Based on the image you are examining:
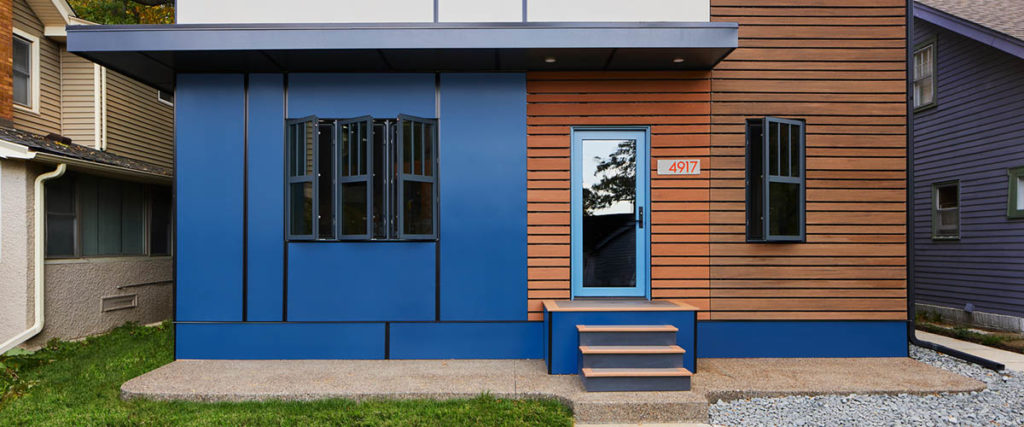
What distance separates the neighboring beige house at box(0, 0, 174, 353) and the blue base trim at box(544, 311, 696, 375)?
210 inches

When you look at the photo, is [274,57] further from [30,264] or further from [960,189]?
[960,189]

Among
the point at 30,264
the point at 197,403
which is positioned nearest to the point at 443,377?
the point at 197,403

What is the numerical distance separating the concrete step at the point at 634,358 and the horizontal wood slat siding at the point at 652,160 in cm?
91

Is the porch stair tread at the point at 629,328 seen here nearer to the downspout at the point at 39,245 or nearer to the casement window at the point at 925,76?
the downspout at the point at 39,245

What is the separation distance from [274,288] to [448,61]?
2.52m

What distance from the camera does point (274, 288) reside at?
459 centimetres

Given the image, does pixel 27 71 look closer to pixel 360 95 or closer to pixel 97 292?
pixel 97 292

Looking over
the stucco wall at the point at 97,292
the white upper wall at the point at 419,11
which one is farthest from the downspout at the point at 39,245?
the white upper wall at the point at 419,11

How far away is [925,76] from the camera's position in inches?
335

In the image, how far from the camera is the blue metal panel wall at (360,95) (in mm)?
4652

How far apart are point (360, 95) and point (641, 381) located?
11.0 ft

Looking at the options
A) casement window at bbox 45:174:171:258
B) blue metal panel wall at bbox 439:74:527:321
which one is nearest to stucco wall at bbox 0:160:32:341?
casement window at bbox 45:174:171:258

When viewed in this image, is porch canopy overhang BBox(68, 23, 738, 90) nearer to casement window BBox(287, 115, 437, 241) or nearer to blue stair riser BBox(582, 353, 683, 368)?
casement window BBox(287, 115, 437, 241)

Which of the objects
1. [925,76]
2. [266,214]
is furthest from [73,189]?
[925,76]
